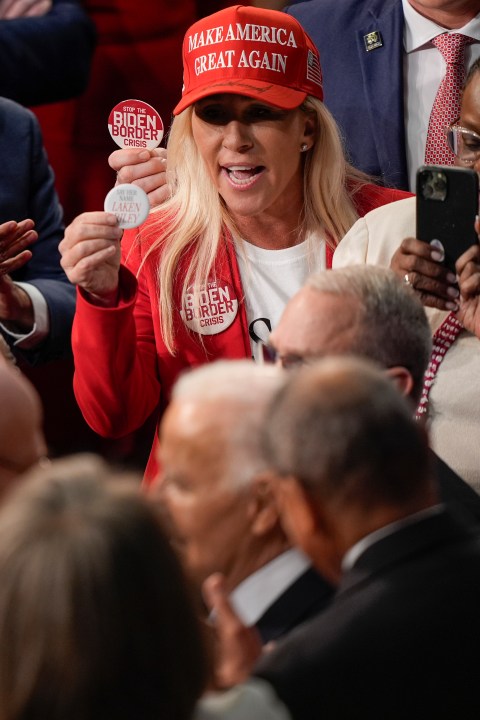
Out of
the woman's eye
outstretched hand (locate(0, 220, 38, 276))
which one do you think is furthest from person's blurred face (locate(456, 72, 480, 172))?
outstretched hand (locate(0, 220, 38, 276))

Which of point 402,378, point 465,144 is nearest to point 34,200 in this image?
point 465,144

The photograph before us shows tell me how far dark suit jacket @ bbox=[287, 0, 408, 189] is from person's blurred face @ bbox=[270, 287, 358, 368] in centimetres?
130

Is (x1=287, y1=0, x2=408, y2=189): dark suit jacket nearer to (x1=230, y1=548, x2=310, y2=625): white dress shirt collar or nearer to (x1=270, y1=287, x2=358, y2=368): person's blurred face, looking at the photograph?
(x1=270, y1=287, x2=358, y2=368): person's blurred face

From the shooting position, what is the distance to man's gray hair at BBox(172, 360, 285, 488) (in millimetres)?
1750

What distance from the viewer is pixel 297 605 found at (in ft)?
5.90

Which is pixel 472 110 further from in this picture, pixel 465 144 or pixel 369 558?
pixel 369 558

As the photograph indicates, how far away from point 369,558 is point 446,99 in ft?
6.88

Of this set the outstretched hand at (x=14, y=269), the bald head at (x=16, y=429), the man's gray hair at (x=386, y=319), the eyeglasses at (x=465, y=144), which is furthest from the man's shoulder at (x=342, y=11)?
the bald head at (x=16, y=429)

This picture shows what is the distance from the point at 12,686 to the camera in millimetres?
1267

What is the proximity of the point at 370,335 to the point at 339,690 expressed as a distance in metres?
0.88

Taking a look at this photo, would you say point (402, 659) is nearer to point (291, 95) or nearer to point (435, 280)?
point (435, 280)

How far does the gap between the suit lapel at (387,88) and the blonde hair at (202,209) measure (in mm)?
292

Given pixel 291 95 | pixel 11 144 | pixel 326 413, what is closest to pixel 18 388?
pixel 326 413

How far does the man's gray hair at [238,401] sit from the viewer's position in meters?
1.75
